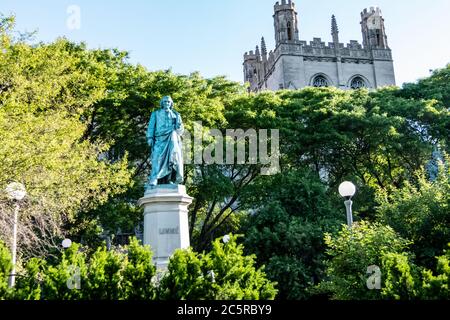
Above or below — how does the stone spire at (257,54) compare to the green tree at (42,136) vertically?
above

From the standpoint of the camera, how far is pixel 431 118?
28391 millimetres

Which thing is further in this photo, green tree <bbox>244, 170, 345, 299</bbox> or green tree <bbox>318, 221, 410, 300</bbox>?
green tree <bbox>244, 170, 345, 299</bbox>

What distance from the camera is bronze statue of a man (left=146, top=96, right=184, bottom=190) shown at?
14.0m

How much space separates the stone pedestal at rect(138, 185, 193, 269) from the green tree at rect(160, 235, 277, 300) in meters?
4.64

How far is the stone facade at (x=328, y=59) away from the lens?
58.0 meters

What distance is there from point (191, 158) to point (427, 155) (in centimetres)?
1426

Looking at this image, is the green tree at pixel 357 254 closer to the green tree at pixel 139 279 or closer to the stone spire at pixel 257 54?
the green tree at pixel 139 279

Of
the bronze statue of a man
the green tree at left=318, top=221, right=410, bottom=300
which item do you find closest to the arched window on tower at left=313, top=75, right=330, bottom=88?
the bronze statue of a man

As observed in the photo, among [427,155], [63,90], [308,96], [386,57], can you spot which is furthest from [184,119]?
[386,57]

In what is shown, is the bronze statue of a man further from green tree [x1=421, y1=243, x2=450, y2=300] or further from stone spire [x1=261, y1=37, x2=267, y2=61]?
stone spire [x1=261, y1=37, x2=267, y2=61]

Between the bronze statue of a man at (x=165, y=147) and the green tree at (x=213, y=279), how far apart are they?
18.8 feet

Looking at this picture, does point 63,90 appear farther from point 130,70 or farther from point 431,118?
point 431,118

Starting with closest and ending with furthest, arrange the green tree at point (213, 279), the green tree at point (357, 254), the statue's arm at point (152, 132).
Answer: the green tree at point (213, 279) → the green tree at point (357, 254) → the statue's arm at point (152, 132)

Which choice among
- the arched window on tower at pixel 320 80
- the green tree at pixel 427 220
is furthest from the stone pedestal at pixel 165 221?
the arched window on tower at pixel 320 80
